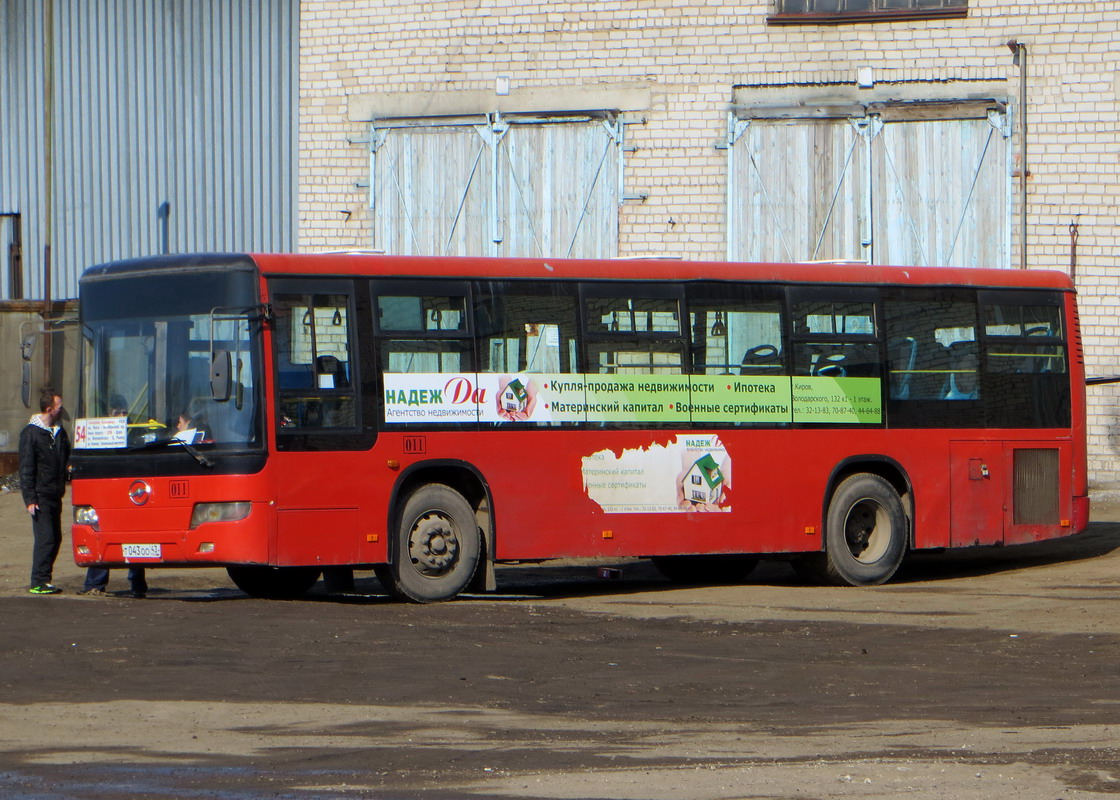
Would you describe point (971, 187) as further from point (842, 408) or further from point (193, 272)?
point (193, 272)

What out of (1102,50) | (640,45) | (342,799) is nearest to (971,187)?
(1102,50)

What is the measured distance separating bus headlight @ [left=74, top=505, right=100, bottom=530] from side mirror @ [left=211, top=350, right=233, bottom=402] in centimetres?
163

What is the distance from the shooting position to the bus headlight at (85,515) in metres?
14.6

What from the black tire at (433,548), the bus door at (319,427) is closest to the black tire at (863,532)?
the black tire at (433,548)

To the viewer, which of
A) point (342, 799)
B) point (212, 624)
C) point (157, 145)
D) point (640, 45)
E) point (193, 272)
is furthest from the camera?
point (157, 145)

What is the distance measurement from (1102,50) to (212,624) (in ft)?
48.8

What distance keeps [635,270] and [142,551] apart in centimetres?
474

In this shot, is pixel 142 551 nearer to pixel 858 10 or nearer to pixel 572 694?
pixel 572 694

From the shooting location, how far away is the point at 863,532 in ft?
56.3

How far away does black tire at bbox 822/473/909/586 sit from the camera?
55.1ft

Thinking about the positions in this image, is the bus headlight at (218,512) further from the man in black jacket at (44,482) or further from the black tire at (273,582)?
the man in black jacket at (44,482)

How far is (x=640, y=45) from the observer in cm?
2511

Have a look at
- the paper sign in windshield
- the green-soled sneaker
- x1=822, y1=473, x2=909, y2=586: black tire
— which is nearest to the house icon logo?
x1=822, y1=473, x2=909, y2=586: black tire

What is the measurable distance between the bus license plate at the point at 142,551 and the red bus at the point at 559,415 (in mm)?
48
